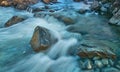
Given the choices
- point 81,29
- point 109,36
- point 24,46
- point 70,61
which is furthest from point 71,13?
point 70,61

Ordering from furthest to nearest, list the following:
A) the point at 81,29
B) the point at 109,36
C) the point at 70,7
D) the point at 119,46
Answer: the point at 70,7, the point at 81,29, the point at 109,36, the point at 119,46

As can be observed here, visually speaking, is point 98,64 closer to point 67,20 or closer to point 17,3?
point 67,20

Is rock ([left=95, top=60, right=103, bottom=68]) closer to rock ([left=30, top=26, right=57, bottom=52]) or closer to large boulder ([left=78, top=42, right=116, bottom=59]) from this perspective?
large boulder ([left=78, top=42, right=116, bottom=59])

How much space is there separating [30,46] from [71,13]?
3.75 meters

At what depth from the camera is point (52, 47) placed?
7074 millimetres

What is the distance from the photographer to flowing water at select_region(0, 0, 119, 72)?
253 inches

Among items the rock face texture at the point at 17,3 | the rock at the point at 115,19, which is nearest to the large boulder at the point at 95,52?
the rock at the point at 115,19

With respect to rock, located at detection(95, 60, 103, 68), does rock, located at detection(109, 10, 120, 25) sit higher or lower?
higher

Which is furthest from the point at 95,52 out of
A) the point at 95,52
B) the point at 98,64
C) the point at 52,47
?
the point at 52,47

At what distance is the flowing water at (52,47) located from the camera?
642 centimetres

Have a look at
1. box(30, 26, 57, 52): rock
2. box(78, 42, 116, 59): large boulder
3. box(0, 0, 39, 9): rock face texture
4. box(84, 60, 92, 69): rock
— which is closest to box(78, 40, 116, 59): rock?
box(78, 42, 116, 59): large boulder

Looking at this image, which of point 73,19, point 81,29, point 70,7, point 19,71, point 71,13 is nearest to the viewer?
point 19,71

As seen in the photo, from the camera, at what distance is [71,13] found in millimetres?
10703

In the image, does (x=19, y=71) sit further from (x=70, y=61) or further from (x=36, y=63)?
(x=70, y=61)
